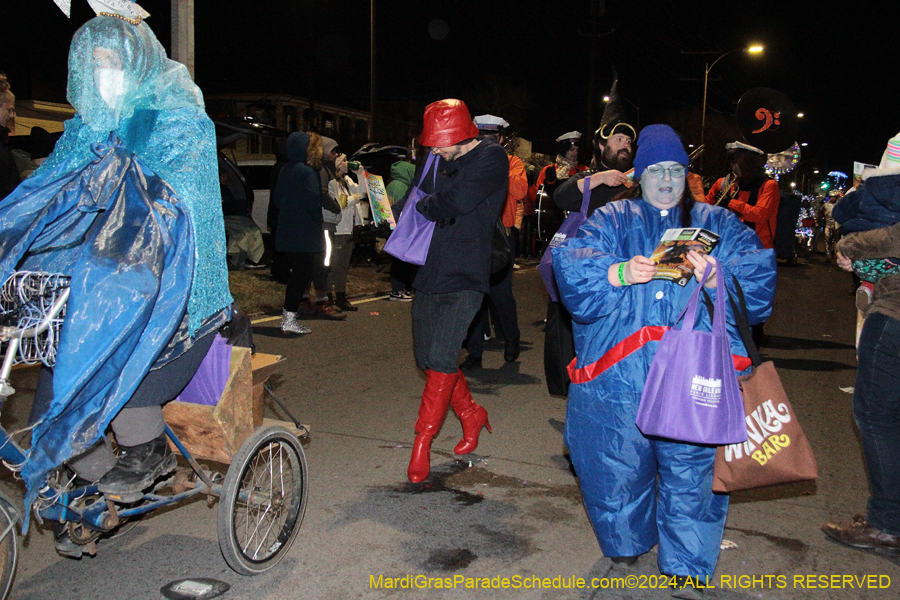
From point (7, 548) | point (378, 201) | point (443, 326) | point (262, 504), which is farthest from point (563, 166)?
point (7, 548)

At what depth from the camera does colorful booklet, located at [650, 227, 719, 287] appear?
264 centimetres

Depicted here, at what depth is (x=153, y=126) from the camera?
9.03 ft

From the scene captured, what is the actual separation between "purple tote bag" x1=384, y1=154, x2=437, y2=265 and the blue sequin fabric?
4.37 feet

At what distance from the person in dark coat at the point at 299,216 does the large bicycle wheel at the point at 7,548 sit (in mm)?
5725

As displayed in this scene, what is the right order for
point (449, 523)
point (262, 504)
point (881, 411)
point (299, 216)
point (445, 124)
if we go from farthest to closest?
point (299, 216) < point (445, 124) < point (449, 523) < point (881, 411) < point (262, 504)

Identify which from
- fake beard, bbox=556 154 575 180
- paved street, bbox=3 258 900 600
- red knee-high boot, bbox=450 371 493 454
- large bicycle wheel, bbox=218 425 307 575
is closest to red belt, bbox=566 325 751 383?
paved street, bbox=3 258 900 600

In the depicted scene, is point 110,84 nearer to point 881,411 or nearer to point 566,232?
point 566,232

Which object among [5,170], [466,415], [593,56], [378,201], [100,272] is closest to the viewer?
[100,272]

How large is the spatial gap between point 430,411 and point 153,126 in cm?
206

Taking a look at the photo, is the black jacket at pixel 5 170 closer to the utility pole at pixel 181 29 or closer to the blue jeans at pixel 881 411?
the utility pole at pixel 181 29

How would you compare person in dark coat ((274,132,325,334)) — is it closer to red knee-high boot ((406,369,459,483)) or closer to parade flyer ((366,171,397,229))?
parade flyer ((366,171,397,229))

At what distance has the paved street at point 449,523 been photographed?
3162 mm

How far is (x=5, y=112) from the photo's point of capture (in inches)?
228

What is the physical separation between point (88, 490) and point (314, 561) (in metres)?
1.01
